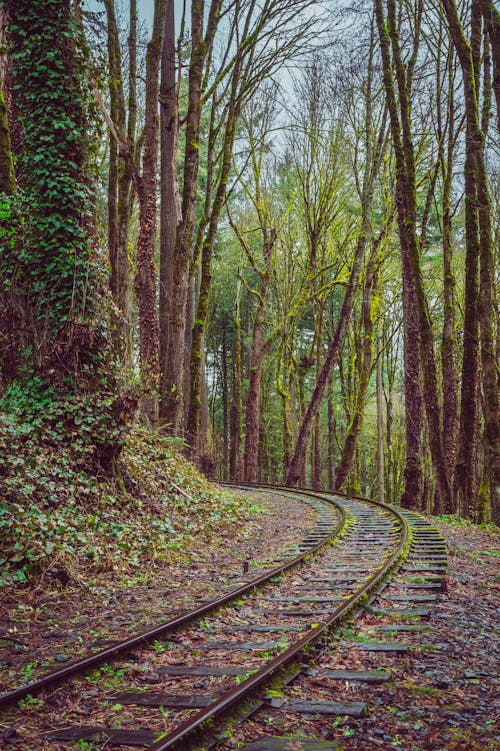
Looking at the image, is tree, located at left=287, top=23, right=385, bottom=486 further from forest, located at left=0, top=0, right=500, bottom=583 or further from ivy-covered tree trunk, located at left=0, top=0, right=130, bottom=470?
ivy-covered tree trunk, located at left=0, top=0, right=130, bottom=470

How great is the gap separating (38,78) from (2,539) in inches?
268

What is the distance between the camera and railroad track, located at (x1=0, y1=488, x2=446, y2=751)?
3.57 m

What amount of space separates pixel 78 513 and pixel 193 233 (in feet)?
36.6

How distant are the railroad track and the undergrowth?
1.81 meters

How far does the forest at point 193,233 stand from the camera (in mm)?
9250

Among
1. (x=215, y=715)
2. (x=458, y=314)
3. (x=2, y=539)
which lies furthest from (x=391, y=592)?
(x=458, y=314)

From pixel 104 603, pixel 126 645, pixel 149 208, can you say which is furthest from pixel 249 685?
pixel 149 208

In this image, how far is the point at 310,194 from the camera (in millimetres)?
24828

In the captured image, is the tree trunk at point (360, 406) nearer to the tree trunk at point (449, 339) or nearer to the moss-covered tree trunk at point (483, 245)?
the tree trunk at point (449, 339)

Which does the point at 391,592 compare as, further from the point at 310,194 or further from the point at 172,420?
the point at 310,194

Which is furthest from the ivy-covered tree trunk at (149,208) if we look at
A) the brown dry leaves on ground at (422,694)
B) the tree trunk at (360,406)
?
the brown dry leaves on ground at (422,694)

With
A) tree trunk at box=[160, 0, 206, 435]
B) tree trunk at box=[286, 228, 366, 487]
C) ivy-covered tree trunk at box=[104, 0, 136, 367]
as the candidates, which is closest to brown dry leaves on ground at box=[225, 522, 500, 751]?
tree trunk at box=[160, 0, 206, 435]

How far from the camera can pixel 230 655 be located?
4.86m

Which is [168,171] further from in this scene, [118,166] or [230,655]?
[230,655]
